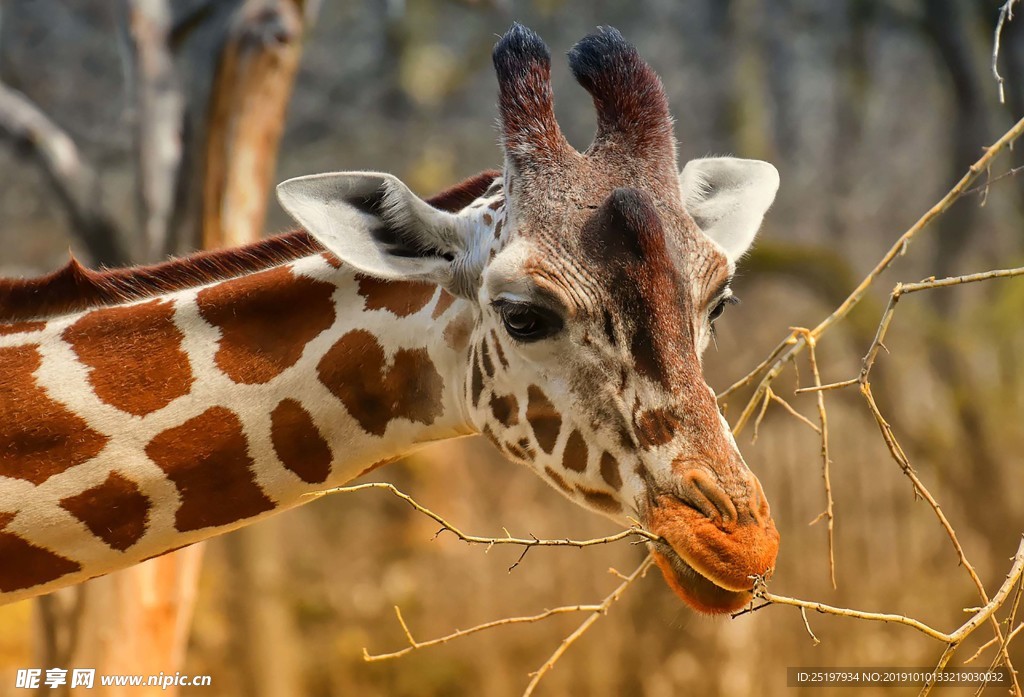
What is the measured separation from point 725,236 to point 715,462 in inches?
26.0

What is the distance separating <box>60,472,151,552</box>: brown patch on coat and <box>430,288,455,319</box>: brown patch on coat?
0.68 meters

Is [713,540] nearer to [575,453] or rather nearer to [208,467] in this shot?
[575,453]

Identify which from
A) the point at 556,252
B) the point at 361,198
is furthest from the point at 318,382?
the point at 556,252

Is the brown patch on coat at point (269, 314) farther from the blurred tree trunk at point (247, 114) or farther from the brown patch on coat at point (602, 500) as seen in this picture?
the blurred tree trunk at point (247, 114)

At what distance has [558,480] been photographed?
5.96ft

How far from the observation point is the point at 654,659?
592 cm

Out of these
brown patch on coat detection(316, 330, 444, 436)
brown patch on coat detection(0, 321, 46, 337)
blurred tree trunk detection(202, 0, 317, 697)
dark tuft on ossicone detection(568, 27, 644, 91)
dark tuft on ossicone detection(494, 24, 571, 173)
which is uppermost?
dark tuft on ossicone detection(568, 27, 644, 91)

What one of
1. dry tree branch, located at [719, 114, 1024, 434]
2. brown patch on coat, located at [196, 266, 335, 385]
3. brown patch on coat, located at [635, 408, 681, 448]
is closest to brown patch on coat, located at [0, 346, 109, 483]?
brown patch on coat, located at [196, 266, 335, 385]

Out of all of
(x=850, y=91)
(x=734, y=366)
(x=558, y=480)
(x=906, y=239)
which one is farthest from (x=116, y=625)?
(x=850, y=91)

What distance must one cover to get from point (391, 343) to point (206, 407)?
1.30 ft

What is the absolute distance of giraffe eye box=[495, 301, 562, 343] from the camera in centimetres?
174

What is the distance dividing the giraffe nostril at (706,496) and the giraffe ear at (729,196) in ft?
1.97

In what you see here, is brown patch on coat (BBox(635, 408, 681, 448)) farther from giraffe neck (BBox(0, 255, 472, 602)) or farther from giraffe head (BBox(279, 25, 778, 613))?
giraffe neck (BBox(0, 255, 472, 602))

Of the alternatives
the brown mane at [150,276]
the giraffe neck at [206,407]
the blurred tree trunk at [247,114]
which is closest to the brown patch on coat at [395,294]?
the giraffe neck at [206,407]
